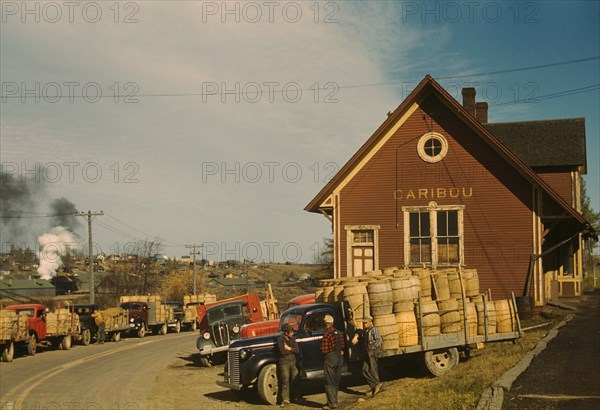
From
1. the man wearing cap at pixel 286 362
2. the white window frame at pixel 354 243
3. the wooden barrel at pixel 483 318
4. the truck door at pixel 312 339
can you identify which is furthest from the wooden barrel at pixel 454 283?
the white window frame at pixel 354 243

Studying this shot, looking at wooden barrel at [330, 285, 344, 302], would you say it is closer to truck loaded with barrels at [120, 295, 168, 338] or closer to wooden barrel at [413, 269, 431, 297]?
wooden barrel at [413, 269, 431, 297]

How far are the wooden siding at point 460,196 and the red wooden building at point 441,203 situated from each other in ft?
0.13

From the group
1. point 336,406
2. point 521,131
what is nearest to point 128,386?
point 336,406

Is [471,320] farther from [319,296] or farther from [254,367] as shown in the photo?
[254,367]

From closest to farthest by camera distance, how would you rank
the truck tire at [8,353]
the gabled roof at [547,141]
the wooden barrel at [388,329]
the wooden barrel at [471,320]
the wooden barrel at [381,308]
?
1. the wooden barrel at [388,329]
2. the wooden barrel at [381,308]
3. the wooden barrel at [471,320]
4. the truck tire at [8,353]
5. the gabled roof at [547,141]

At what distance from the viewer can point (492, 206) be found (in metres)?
27.0

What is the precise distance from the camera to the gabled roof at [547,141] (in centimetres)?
3228

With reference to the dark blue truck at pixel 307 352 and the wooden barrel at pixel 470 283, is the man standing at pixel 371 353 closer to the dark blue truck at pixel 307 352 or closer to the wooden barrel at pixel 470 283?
the dark blue truck at pixel 307 352

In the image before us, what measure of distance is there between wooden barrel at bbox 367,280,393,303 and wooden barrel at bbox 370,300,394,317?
3.0 inches

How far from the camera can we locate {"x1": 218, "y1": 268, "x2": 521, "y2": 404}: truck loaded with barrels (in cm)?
1570

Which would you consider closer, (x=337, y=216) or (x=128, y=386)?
(x=128, y=386)

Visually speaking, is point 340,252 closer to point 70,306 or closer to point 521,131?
point 521,131

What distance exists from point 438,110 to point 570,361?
1476cm

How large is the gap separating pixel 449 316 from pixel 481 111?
24.0 m
